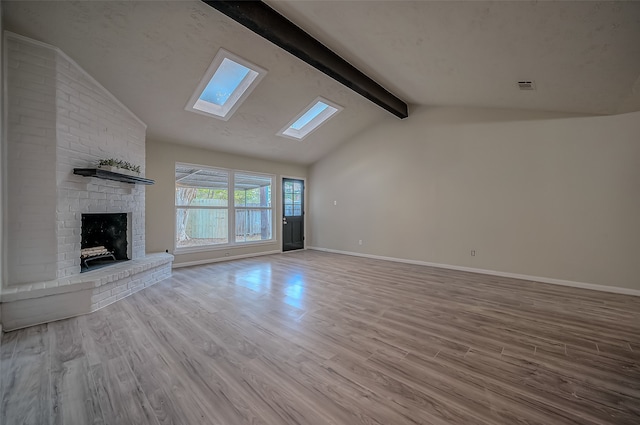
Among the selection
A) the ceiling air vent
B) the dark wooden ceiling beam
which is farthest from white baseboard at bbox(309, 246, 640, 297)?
the dark wooden ceiling beam

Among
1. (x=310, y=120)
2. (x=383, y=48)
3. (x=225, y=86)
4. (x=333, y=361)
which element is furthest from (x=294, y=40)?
(x=333, y=361)

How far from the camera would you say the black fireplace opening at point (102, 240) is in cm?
351

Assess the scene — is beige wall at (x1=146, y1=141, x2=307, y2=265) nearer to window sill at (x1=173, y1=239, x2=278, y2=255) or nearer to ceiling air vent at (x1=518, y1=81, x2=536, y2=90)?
window sill at (x1=173, y1=239, x2=278, y2=255)

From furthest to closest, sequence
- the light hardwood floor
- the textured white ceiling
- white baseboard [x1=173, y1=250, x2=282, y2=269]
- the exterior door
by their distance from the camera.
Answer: the exterior door, white baseboard [x1=173, y1=250, x2=282, y2=269], the textured white ceiling, the light hardwood floor

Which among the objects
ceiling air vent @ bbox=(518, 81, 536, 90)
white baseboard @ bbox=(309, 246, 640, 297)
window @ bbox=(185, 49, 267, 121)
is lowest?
white baseboard @ bbox=(309, 246, 640, 297)

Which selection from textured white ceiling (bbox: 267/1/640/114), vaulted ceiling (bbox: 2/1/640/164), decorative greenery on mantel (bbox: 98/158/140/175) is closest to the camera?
textured white ceiling (bbox: 267/1/640/114)

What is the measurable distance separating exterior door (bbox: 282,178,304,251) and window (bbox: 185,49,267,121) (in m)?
2.98

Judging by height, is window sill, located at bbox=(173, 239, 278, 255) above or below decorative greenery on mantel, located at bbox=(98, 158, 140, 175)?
below

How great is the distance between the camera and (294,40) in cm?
324

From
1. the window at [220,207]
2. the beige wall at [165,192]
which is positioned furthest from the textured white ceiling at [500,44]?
the window at [220,207]

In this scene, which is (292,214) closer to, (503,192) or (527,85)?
(503,192)

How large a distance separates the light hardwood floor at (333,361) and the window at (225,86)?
3153 mm

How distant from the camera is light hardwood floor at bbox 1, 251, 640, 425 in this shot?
151 cm

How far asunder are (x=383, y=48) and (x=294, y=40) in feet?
3.85
